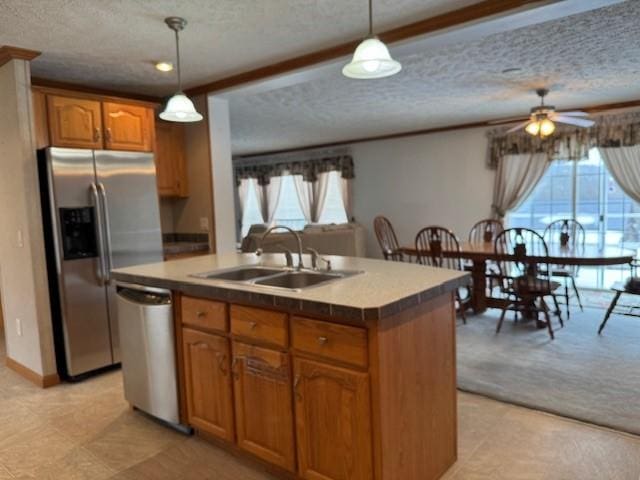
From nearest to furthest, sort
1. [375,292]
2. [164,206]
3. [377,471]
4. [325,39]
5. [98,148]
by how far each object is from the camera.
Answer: [377,471] < [375,292] < [325,39] < [98,148] < [164,206]

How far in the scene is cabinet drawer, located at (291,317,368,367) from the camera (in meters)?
1.69

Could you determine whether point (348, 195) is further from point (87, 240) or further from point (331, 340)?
point (331, 340)

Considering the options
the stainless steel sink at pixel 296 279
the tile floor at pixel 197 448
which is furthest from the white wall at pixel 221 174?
the stainless steel sink at pixel 296 279

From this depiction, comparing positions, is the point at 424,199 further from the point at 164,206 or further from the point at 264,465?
the point at 264,465

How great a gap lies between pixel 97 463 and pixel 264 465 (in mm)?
875

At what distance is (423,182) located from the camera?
755 cm

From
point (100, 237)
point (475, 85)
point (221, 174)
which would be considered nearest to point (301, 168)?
point (221, 174)

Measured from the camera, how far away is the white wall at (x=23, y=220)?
3154 mm

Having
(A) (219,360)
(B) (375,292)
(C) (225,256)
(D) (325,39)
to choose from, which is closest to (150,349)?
(A) (219,360)

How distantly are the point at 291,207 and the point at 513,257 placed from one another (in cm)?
602

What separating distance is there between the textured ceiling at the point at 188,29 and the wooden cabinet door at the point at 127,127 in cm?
30

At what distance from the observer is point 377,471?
5.62ft

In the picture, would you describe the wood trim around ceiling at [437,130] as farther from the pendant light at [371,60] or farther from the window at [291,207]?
the pendant light at [371,60]

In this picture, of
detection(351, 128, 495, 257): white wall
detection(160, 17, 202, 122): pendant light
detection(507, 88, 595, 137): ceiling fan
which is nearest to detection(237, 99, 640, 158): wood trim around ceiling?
detection(351, 128, 495, 257): white wall
